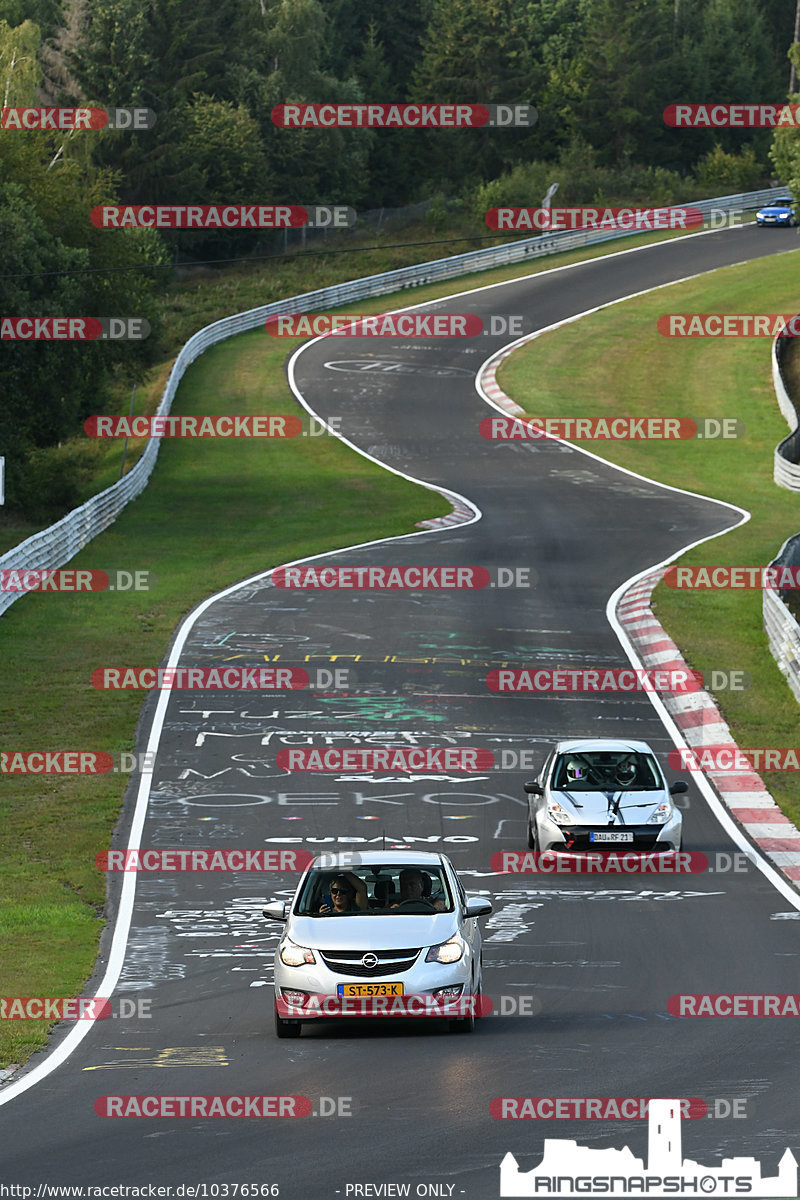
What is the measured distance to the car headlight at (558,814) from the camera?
20.3 m

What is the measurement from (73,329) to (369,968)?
3770cm

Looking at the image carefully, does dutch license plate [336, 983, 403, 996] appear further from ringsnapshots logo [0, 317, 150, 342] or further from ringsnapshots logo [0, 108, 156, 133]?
ringsnapshots logo [0, 108, 156, 133]

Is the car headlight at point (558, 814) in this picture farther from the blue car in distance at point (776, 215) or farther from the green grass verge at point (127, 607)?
the blue car in distance at point (776, 215)

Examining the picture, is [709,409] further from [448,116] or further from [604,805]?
[448,116]

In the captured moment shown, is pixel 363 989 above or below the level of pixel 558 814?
above

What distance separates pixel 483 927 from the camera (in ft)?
56.9

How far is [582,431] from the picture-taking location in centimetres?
6000

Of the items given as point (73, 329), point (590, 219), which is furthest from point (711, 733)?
point (590, 219)

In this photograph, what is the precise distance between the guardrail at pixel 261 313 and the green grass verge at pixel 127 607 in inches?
21.4

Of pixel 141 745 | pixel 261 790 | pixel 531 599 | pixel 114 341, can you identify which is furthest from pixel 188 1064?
pixel 114 341

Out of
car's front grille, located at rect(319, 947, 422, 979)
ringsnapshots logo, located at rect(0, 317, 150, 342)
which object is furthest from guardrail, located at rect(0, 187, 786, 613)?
car's front grille, located at rect(319, 947, 422, 979)

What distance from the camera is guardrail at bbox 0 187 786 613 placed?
3897cm

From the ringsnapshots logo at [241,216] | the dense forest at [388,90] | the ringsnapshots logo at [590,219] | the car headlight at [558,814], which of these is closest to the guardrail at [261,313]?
the ringsnapshots logo at [590,219]

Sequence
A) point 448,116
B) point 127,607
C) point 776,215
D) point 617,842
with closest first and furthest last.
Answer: point 617,842
point 127,607
point 776,215
point 448,116
